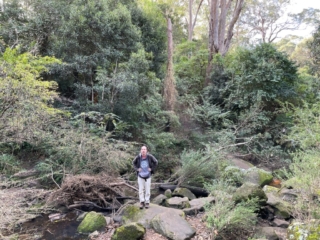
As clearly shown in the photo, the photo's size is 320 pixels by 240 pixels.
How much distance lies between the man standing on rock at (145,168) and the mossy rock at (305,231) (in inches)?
132

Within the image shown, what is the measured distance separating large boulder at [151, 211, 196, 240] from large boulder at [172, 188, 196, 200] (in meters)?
2.08

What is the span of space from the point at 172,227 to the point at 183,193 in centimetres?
259

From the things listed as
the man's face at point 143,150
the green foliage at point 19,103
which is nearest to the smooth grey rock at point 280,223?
the man's face at point 143,150

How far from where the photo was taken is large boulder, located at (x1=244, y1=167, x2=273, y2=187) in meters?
8.80

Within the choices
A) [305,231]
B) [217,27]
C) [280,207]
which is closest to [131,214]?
[280,207]

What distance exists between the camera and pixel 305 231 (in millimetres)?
4078

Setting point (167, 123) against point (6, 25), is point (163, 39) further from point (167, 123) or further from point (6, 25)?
point (6, 25)

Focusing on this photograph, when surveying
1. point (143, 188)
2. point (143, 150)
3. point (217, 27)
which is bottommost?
point (143, 188)

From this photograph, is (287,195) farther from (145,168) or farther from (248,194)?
(145,168)

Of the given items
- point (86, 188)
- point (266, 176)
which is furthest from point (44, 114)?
point (266, 176)

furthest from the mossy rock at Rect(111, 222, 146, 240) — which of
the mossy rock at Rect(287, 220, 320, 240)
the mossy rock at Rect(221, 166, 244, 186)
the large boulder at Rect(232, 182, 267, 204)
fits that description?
the mossy rock at Rect(221, 166, 244, 186)

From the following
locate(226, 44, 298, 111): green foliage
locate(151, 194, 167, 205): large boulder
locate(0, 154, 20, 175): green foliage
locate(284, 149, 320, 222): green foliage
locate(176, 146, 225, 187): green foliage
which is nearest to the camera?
locate(284, 149, 320, 222): green foliage

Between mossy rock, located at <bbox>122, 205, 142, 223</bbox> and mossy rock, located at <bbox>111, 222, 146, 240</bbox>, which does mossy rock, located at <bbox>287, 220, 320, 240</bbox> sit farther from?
mossy rock, located at <bbox>122, 205, 142, 223</bbox>

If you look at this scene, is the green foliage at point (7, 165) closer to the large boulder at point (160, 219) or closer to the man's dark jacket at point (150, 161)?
the large boulder at point (160, 219)
